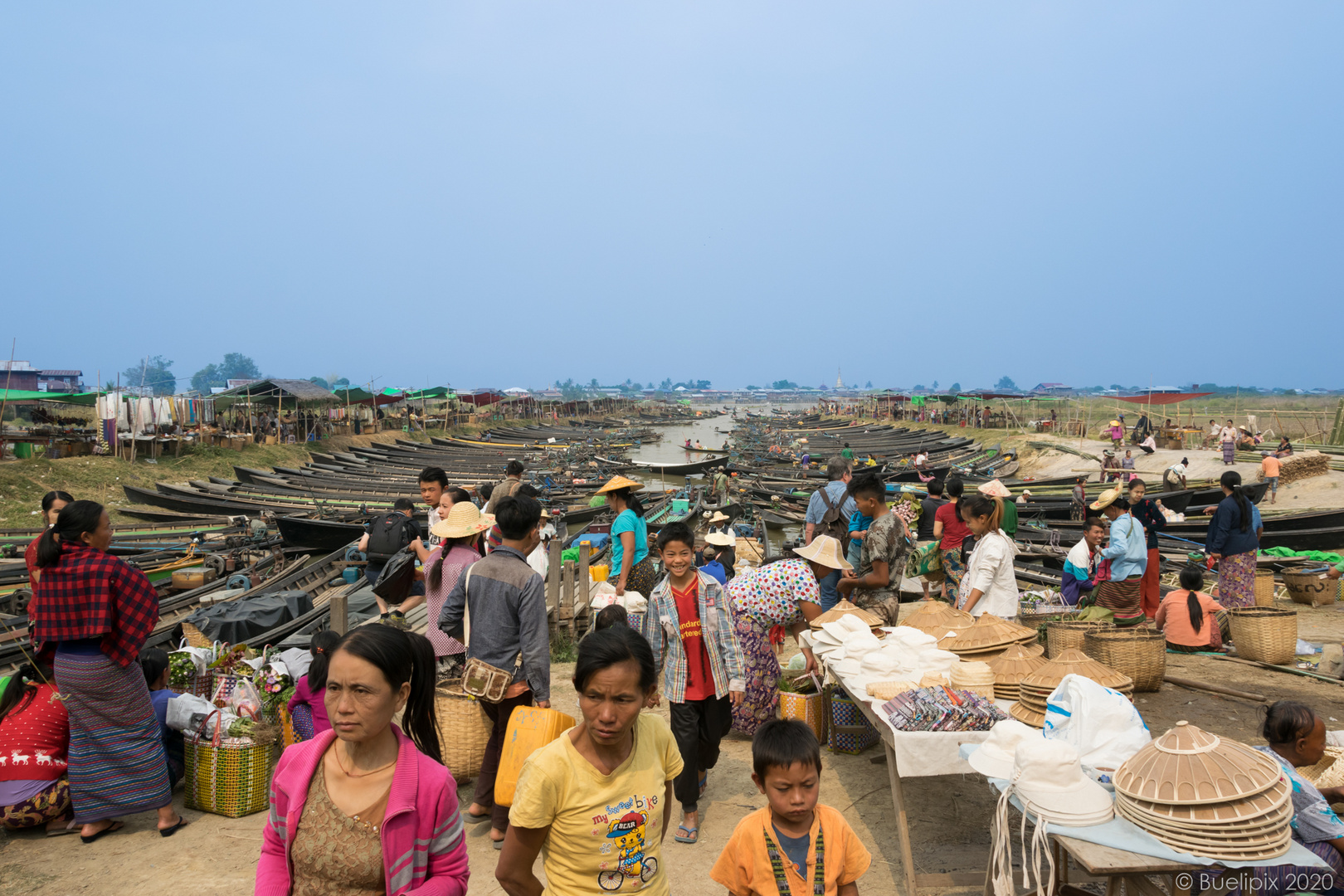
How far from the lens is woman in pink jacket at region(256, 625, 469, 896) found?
5.81 ft

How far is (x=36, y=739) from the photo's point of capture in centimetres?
381

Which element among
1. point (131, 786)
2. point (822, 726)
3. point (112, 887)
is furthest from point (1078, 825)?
point (131, 786)

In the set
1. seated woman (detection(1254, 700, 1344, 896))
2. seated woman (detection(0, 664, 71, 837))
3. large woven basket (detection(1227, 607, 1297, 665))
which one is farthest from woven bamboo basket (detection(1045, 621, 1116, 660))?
seated woman (detection(0, 664, 71, 837))

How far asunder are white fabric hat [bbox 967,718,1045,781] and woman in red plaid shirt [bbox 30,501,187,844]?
3.57 m

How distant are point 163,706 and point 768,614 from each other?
127 inches

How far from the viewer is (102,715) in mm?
3707

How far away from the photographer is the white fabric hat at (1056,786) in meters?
2.68

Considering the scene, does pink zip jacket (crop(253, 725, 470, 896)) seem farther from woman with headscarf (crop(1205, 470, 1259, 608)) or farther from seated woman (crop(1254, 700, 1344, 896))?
woman with headscarf (crop(1205, 470, 1259, 608))

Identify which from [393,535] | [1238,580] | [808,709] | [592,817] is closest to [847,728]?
[808,709]

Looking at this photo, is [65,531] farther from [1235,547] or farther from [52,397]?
[52,397]

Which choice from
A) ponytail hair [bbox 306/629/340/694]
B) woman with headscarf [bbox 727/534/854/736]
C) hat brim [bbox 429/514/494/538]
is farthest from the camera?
woman with headscarf [bbox 727/534/854/736]

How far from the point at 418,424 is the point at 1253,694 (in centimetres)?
4230

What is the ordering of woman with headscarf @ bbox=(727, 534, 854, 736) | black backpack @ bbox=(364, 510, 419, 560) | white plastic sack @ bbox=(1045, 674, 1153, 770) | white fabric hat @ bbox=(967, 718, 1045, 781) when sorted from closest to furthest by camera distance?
white fabric hat @ bbox=(967, 718, 1045, 781), white plastic sack @ bbox=(1045, 674, 1153, 770), woman with headscarf @ bbox=(727, 534, 854, 736), black backpack @ bbox=(364, 510, 419, 560)

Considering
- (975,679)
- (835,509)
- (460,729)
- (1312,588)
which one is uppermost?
(835,509)
